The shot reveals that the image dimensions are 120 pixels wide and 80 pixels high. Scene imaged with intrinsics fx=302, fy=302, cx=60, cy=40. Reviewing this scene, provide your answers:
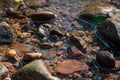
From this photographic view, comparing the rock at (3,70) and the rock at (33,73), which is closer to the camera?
the rock at (33,73)

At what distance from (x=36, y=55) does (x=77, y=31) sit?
1078 millimetres

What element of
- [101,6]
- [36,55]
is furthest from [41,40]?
[101,6]

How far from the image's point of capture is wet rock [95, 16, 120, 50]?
183 inches

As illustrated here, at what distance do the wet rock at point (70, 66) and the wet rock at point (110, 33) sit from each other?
69 cm

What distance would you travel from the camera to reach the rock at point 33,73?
3723mm

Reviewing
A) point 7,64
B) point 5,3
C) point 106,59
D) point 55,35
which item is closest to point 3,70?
point 7,64

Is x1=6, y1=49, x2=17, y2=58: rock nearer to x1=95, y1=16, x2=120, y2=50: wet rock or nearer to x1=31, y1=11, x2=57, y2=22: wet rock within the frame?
x1=31, y1=11, x2=57, y2=22: wet rock

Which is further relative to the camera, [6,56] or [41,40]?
[41,40]

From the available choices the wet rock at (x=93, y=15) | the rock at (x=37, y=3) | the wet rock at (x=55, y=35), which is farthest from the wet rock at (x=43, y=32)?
the rock at (x=37, y=3)

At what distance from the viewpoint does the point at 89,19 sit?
5363 mm

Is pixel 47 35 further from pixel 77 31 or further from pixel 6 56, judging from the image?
pixel 6 56

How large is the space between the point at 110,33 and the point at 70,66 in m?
0.95

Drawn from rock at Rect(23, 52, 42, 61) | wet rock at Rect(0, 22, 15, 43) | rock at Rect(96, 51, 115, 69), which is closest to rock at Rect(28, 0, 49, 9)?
wet rock at Rect(0, 22, 15, 43)

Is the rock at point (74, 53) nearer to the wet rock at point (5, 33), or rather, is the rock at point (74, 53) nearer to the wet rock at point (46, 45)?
the wet rock at point (46, 45)
